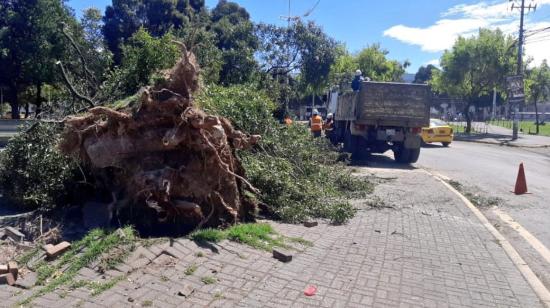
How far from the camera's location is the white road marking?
636cm

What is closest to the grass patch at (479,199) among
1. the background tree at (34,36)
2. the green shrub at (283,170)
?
the green shrub at (283,170)

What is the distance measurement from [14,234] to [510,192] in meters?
9.73

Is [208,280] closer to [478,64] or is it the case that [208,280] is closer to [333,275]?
[333,275]

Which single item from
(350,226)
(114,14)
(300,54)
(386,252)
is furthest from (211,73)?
(114,14)

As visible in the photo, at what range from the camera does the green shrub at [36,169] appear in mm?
6281

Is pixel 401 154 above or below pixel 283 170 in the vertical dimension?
below

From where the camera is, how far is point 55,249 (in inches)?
188

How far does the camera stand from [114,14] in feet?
104

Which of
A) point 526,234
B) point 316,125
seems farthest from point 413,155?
point 526,234

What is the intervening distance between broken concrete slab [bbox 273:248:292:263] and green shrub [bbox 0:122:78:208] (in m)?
2.92

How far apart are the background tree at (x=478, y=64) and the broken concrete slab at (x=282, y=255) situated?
→ 34412 millimetres

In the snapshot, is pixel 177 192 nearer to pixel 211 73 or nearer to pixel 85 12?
pixel 211 73

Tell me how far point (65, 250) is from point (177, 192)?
4.39 feet

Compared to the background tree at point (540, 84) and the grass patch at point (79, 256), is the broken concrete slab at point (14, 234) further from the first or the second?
the background tree at point (540, 84)
